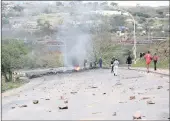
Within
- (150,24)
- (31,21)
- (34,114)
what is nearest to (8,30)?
(31,21)

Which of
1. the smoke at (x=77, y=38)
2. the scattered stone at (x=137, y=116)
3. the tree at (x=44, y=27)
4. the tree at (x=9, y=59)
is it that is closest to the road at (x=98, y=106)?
the scattered stone at (x=137, y=116)

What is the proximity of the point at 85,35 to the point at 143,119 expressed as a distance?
6238 cm

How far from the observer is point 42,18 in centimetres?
11400

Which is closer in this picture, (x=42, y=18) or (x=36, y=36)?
(x=36, y=36)

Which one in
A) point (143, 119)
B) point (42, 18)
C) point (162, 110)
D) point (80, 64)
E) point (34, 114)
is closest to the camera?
point (143, 119)

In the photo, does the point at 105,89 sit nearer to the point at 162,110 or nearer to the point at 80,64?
the point at 162,110

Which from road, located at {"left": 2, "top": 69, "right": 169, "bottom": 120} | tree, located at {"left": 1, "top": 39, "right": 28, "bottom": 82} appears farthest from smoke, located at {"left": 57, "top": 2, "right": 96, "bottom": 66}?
road, located at {"left": 2, "top": 69, "right": 169, "bottom": 120}

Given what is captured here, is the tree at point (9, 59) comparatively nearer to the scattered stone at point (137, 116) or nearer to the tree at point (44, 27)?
the scattered stone at point (137, 116)

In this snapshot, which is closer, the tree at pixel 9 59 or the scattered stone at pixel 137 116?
the scattered stone at pixel 137 116

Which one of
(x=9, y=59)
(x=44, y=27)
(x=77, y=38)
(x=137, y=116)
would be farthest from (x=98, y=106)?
(x=44, y=27)

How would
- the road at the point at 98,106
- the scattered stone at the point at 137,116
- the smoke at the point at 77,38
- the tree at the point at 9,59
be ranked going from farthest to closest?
the smoke at the point at 77,38
the tree at the point at 9,59
the road at the point at 98,106
the scattered stone at the point at 137,116

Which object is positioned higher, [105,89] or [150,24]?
[150,24]

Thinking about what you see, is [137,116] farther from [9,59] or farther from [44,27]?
[44,27]

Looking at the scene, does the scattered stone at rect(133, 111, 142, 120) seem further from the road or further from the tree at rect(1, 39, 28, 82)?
the tree at rect(1, 39, 28, 82)
